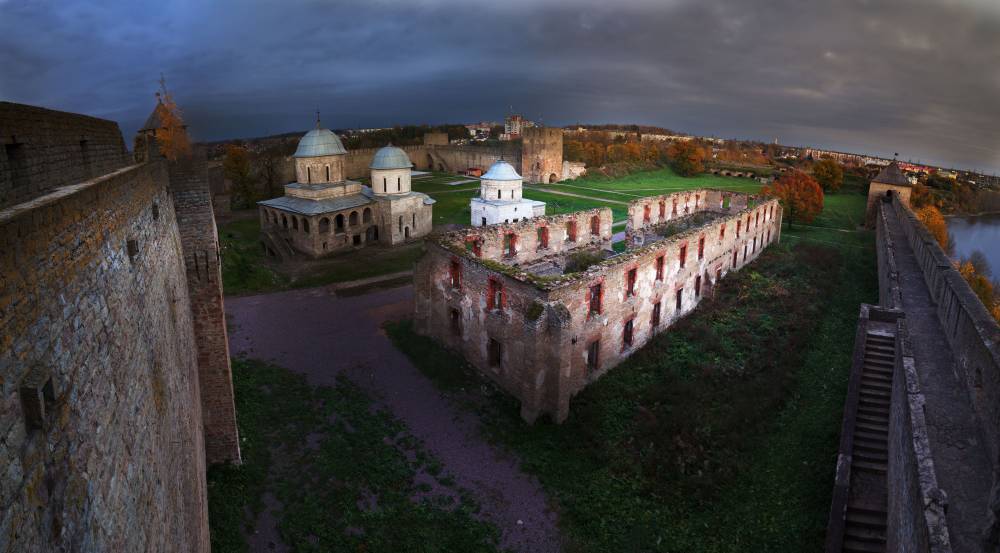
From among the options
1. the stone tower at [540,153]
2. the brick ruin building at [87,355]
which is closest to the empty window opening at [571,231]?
the brick ruin building at [87,355]

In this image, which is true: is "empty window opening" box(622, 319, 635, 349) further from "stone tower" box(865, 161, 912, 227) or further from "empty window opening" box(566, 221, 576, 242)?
"stone tower" box(865, 161, 912, 227)

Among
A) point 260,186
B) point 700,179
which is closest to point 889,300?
point 260,186

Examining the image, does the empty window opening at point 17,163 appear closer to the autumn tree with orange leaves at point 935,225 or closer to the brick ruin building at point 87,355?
the brick ruin building at point 87,355

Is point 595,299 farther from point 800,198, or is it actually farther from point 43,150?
point 800,198

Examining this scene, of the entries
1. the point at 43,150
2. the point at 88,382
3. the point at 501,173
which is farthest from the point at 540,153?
the point at 88,382

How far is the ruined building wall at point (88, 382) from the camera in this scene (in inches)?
121

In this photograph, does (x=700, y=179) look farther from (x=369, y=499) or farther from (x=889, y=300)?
(x=369, y=499)

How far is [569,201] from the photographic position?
173 ft

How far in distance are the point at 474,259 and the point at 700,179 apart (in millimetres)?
62372

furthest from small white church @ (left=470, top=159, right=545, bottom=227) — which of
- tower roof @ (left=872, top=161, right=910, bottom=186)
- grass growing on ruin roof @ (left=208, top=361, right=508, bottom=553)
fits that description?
tower roof @ (left=872, top=161, right=910, bottom=186)

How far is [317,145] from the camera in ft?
109

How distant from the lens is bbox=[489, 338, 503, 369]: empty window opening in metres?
17.0

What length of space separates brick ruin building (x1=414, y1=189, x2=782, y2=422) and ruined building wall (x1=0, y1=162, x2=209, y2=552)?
9.37 m

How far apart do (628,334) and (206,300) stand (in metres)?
12.8
